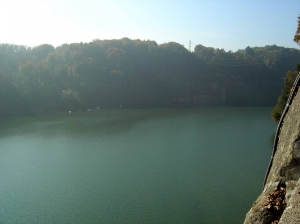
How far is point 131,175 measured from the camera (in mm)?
8562

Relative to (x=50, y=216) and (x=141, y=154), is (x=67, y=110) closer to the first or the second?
(x=141, y=154)

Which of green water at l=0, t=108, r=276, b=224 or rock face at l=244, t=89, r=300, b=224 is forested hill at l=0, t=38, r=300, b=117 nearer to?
green water at l=0, t=108, r=276, b=224

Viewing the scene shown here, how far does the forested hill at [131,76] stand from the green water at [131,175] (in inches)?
466

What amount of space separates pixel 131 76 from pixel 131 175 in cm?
2555

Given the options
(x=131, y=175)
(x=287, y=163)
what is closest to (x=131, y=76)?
A: (x=131, y=175)

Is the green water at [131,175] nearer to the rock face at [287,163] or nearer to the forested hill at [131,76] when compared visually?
the rock face at [287,163]

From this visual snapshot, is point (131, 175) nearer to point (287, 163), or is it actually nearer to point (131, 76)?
point (287, 163)

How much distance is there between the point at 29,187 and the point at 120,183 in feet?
7.82

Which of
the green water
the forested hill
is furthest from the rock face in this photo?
the forested hill

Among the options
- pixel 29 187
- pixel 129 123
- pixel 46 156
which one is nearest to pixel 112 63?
pixel 129 123

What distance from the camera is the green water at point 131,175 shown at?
6.18m

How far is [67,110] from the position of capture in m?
26.4

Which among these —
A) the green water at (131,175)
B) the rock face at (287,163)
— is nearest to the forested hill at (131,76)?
the green water at (131,175)

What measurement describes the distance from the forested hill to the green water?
1185cm
